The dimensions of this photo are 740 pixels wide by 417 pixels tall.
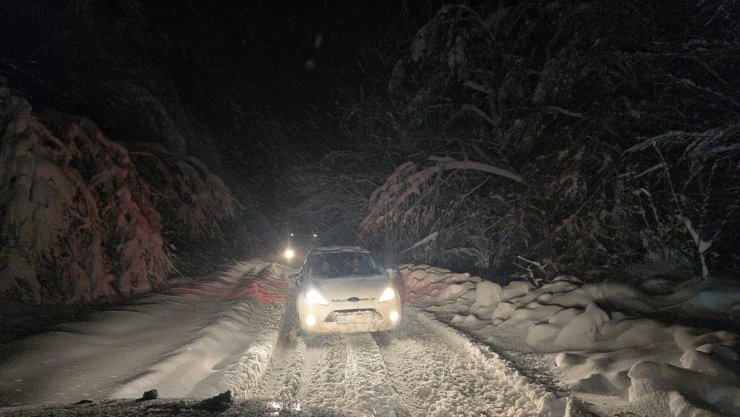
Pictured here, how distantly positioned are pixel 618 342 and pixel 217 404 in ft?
14.9

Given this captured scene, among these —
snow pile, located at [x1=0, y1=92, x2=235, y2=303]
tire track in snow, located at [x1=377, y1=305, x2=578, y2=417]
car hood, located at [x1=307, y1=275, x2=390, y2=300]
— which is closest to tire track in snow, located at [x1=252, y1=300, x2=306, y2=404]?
car hood, located at [x1=307, y1=275, x2=390, y2=300]

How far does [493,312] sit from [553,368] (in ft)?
8.82

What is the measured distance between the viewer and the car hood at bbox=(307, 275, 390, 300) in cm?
707

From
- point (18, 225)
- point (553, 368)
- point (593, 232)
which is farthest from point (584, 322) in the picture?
point (18, 225)

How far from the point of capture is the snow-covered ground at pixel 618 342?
366 centimetres

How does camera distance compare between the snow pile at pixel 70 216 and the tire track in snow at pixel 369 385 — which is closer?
the tire track in snow at pixel 369 385

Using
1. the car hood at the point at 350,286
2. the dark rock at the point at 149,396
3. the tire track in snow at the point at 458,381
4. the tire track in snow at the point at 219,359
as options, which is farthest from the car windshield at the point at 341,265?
the dark rock at the point at 149,396

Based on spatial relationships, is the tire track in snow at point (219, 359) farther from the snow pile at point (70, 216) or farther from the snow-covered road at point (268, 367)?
the snow pile at point (70, 216)

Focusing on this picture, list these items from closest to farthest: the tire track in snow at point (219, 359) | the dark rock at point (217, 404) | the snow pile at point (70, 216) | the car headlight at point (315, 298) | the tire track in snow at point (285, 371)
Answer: the dark rock at point (217, 404), the tire track in snow at point (219, 359), the tire track in snow at point (285, 371), the car headlight at point (315, 298), the snow pile at point (70, 216)

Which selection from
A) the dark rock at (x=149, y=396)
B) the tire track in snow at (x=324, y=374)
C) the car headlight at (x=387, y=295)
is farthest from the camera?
the car headlight at (x=387, y=295)

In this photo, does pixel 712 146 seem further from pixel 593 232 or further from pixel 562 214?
pixel 562 214

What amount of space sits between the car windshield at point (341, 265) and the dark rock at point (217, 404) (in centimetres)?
439

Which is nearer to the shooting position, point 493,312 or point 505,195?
point 493,312

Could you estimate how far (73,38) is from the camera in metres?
12.2
